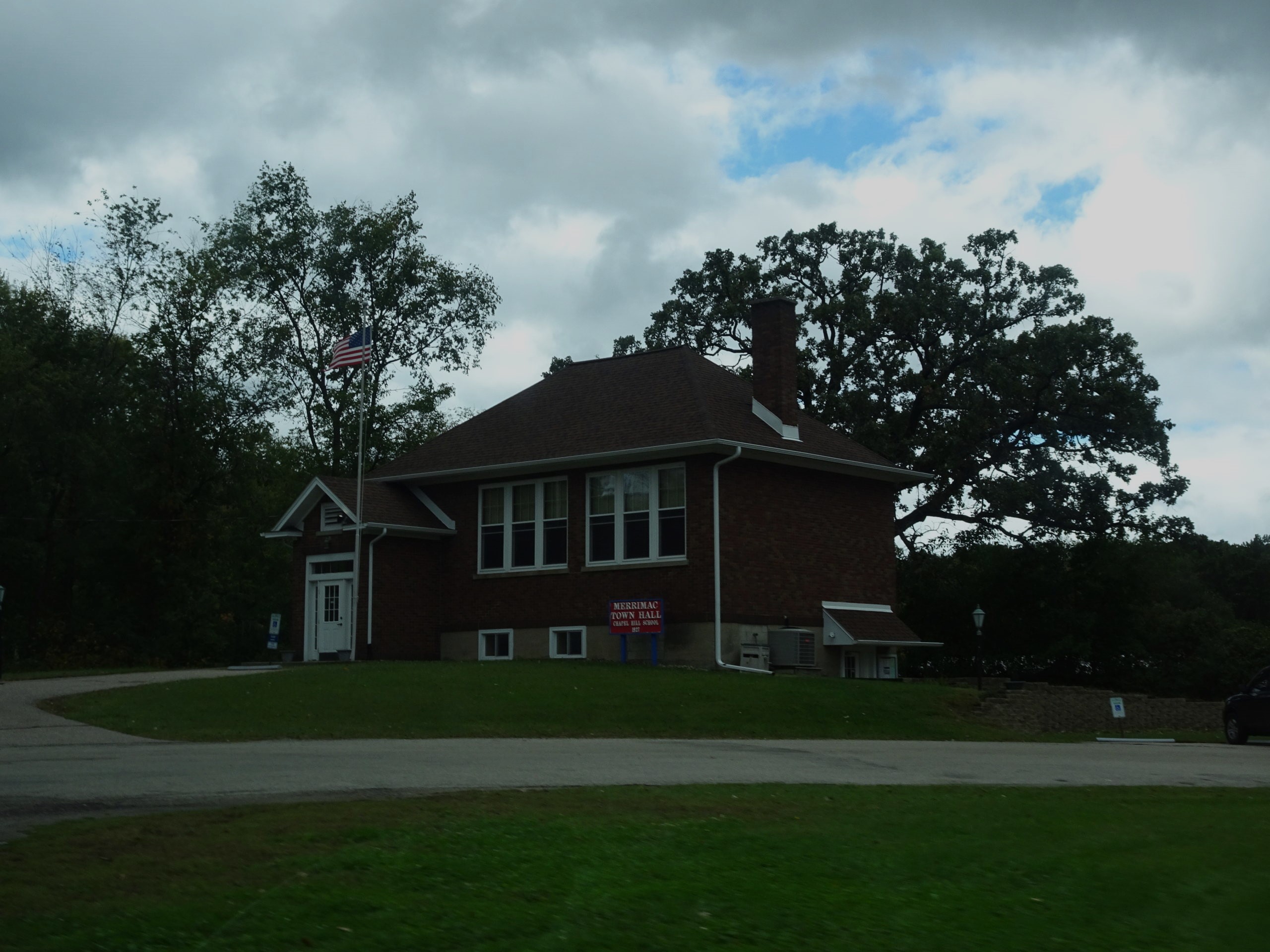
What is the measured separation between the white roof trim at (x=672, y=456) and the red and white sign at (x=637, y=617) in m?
3.34

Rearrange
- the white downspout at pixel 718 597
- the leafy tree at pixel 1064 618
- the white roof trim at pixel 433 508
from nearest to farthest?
1. the white downspout at pixel 718 597
2. the white roof trim at pixel 433 508
3. the leafy tree at pixel 1064 618

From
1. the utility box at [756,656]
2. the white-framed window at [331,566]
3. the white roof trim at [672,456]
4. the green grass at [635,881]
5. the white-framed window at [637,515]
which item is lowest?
the green grass at [635,881]

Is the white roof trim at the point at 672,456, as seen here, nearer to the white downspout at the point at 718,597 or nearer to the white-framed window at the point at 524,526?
the white downspout at the point at 718,597

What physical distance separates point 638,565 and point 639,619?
4.78ft

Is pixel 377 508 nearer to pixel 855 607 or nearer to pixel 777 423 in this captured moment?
pixel 777 423

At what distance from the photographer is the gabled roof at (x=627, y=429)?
106 feet

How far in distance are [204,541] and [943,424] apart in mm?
26731

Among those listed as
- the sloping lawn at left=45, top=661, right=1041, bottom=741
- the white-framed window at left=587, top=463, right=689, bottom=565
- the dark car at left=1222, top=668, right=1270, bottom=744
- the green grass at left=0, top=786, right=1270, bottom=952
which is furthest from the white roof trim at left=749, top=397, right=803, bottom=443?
the green grass at left=0, top=786, right=1270, bottom=952

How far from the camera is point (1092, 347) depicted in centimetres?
4291

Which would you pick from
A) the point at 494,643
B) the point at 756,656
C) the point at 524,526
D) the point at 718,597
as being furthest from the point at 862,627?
the point at 494,643

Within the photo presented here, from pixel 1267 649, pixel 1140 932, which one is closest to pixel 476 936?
pixel 1140 932

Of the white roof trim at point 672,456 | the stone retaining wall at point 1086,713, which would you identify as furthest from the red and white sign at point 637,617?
the stone retaining wall at point 1086,713

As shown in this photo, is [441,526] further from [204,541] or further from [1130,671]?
[1130,671]

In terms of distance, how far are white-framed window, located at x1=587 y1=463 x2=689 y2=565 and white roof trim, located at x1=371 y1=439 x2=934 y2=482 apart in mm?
494
